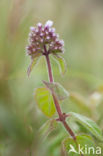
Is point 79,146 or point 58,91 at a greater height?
point 58,91

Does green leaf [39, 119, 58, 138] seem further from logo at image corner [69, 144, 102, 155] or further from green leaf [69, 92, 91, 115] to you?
green leaf [69, 92, 91, 115]

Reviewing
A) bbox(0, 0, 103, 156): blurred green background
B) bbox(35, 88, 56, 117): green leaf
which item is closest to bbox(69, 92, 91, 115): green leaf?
bbox(0, 0, 103, 156): blurred green background

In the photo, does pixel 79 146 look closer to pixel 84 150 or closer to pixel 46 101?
pixel 84 150

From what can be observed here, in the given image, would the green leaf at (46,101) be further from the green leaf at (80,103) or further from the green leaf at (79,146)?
the green leaf at (80,103)

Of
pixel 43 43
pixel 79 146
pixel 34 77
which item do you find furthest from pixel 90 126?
pixel 34 77

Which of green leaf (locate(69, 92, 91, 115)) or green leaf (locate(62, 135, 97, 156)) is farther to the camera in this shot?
green leaf (locate(69, 92, 91, 115))

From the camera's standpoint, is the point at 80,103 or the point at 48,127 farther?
the point at 80,103

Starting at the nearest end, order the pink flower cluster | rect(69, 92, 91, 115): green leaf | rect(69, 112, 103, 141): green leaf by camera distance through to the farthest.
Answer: rect(69, 112, 103, 141): green leaf
the pink flower cluster
rect(69, 92, 91, 115): green leaf

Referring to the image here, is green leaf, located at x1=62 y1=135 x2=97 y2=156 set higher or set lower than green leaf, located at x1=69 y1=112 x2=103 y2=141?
lower
